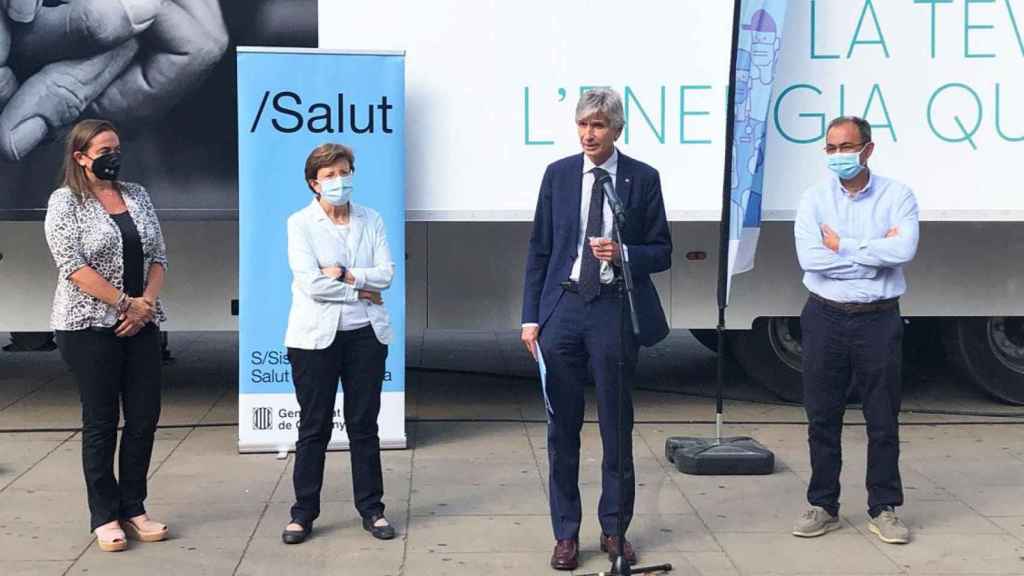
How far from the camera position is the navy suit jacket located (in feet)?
18.4

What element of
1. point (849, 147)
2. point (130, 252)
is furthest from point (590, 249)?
point (130, 252)

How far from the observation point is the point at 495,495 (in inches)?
275

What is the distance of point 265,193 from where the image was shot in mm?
7730

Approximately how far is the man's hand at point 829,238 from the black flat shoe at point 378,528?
8.00 feet

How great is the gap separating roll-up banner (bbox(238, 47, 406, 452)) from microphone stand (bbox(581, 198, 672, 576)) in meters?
2.57

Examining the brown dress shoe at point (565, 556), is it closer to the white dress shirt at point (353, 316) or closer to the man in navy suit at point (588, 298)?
the man in navy suit at point (588, 298)

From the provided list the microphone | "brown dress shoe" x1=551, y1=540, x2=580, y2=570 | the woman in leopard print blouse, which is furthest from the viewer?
the woman in leopard print blouse

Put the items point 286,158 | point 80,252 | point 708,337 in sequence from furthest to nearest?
1. point 708,337
2. point 286,158
3. point 80,252

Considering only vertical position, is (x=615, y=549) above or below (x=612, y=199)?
below

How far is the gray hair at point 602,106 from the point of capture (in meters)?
5.44

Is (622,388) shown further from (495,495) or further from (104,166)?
(104,166)

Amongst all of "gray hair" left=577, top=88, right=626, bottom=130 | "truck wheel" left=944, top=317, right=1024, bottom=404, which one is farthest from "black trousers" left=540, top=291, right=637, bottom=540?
"truck wheel" left=944, top=317, right=1024, bottom=404

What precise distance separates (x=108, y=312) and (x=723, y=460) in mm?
3515

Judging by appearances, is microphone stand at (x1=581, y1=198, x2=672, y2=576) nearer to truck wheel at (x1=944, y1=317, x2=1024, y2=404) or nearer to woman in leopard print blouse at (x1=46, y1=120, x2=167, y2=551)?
woman in leopard print blouse at (x1=46, y1=120, x2=167, y2=551)
